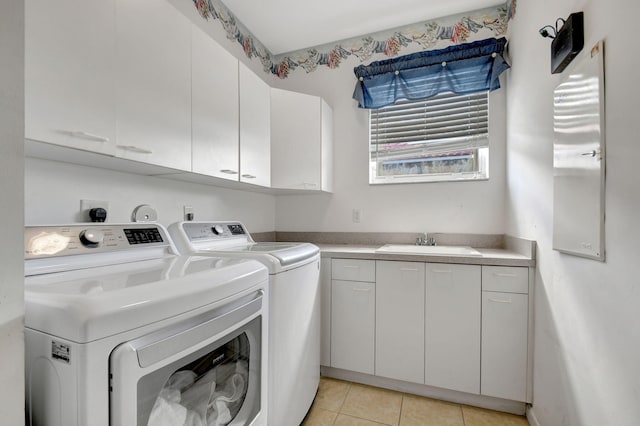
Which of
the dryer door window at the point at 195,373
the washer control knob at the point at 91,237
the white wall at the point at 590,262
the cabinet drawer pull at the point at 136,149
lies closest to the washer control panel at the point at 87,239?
the washer control knob at the point at 91,237

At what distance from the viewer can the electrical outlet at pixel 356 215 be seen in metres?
2.49

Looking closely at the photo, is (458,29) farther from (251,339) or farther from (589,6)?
(251,339)

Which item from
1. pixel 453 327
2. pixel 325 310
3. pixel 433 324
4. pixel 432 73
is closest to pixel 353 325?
pixel 325 310

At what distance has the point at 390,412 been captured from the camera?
5.48ft

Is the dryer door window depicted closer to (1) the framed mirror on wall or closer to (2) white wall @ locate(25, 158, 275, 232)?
(2) white wall @ locate(25, 158, 275, 232)

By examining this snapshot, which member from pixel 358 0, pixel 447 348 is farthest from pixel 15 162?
pixel 358 0

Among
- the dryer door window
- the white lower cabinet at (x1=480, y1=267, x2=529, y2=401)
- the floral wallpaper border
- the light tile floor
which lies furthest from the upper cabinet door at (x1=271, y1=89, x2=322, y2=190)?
the light tile floor

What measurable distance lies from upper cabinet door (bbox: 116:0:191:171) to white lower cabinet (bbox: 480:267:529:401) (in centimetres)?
182

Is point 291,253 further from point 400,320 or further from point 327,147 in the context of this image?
point 327,147

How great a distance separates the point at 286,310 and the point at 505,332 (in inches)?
50.4

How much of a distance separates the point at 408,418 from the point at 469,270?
36.7 inches

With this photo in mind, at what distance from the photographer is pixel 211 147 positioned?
1526 millimetres

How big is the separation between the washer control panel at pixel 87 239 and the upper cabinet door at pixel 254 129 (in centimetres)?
67

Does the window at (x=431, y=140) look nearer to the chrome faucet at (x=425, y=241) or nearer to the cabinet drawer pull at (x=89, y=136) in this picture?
the chrome faucet at (x=425, y=241)
